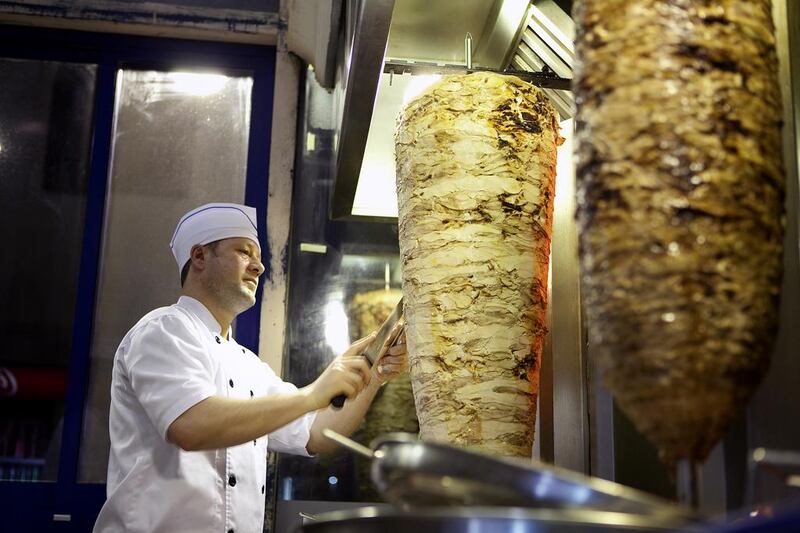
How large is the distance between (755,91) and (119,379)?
81.6 inches

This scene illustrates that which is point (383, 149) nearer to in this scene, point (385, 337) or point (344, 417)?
point (385, 337)

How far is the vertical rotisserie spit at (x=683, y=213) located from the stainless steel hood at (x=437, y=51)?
664 millimetres

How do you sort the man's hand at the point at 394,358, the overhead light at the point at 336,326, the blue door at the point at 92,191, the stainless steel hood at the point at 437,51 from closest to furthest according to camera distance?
the stainless steel hood at the point at 437,51
the man's hand at the point at 394,358
the overhead light at the point at 336,326
the blue door at the point at 92,191

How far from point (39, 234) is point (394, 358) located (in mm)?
2128

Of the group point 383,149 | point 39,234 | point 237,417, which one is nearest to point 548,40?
point 383,149

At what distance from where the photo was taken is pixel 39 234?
3289 millimetres

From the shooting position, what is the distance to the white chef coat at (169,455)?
6.92 ft

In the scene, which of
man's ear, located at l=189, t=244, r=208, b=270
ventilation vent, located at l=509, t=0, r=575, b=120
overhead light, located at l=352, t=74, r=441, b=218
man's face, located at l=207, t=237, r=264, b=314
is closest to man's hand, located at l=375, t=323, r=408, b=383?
overhead light, located at l=352, t=74, r=441, b=218

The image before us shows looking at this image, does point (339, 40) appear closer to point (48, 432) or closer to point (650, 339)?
point (650, 339)

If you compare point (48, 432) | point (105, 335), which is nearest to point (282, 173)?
point (105, 335)

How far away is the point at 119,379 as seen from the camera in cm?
234

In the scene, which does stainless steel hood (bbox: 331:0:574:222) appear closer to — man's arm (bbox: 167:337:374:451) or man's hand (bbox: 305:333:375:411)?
man's hand (bbox: 305:333:375:411)

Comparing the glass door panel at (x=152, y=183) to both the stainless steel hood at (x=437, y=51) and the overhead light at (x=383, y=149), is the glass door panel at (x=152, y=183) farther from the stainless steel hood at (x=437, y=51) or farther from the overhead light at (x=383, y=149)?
the stainless steel hood at (x=437, y=51)

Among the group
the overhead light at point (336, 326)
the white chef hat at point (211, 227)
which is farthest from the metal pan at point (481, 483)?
the overhead light at point (336, 326)
